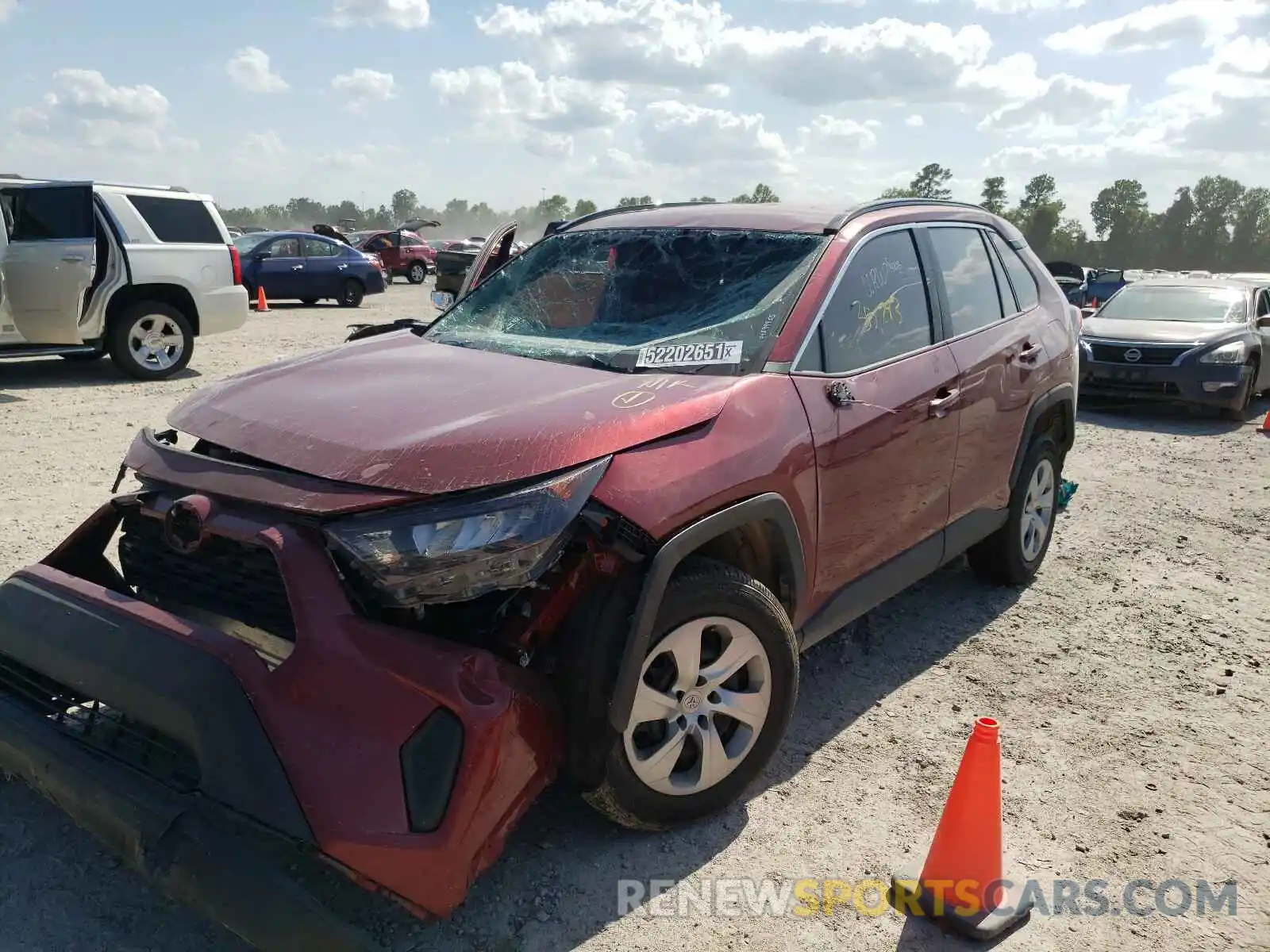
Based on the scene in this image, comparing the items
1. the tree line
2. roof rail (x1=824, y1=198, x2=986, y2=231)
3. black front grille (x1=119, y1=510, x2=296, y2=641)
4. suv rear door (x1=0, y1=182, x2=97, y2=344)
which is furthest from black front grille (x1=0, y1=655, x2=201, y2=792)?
the tree line

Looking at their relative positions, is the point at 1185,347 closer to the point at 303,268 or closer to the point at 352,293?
the point at 352,293

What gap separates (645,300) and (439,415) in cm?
122

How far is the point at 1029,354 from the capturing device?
4.61m

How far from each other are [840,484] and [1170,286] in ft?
37.2

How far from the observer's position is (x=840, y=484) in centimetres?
330

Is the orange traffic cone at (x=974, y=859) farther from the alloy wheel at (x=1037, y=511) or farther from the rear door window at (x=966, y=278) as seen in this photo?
the alloy wheel at (x=1037, y=511)

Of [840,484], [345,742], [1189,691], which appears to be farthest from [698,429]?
[1189,691]

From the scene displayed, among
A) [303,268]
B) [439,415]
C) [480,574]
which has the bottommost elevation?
[480,574]

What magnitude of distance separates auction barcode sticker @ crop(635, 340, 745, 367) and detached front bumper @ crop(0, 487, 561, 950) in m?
1.20

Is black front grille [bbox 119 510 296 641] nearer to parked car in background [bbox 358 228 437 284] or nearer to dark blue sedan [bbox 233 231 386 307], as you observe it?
dark blue sedan [bbox 233 231 386 307]

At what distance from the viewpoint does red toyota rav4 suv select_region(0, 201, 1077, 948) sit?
7.23 feet

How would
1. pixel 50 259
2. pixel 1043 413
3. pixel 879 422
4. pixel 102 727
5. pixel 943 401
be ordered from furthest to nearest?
pixel 50 259 < pixel 1043 413 < pixel 943 401 < pixel 879 422 < pixel 102 727

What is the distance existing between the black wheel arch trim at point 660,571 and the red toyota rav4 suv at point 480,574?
0.4 inches

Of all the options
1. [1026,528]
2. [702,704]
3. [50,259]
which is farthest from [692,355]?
[50,259]
